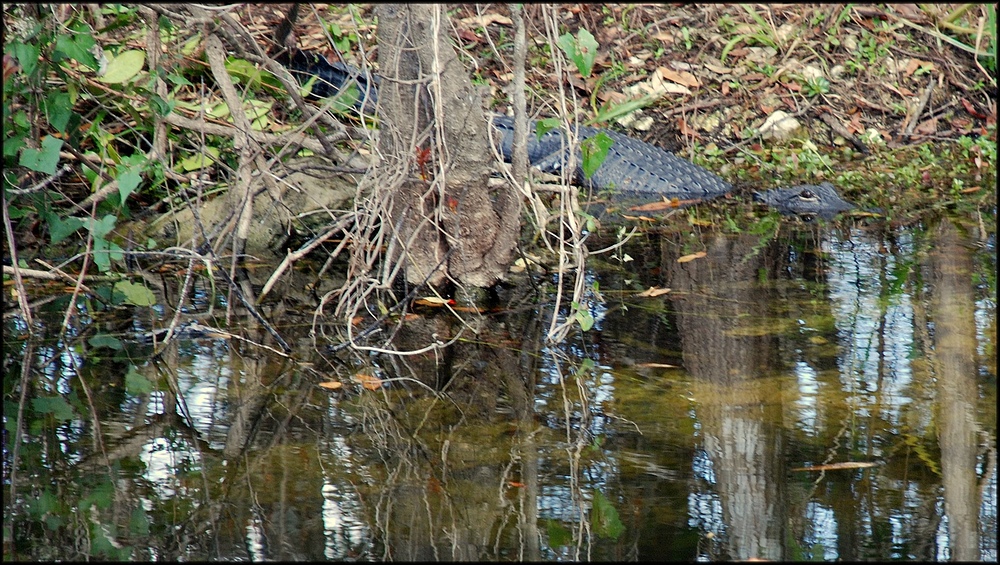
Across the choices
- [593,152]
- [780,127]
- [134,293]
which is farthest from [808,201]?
[134,293]

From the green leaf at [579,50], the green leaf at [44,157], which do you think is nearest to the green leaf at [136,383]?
the green leaf at [44,157]

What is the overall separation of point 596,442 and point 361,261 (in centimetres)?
124

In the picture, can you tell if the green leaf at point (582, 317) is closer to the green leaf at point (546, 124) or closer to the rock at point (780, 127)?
the green leaf at point (546, 124)

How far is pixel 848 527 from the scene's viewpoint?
211 cm

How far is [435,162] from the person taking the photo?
3.43 metres

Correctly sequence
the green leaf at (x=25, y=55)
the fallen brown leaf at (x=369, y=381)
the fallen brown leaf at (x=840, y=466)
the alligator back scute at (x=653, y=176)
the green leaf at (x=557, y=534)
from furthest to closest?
the alligator back scute at (x=653, y=176) < the green leaf at (x=25, y=55) < the fallen brown leaf at (x=369, y=381) < the fallen brown leaf at (x=840, y=466) < the green leaf at (x=557, y=534)

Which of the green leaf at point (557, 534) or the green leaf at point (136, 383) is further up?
the green leaf at point (136, 383)

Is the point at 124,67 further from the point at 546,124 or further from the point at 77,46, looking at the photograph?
the point at 546,124

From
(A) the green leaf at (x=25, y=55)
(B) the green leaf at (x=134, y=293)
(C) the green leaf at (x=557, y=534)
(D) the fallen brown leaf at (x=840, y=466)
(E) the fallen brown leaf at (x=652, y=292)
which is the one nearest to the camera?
(C) the green leaf at (x=557, y=534)

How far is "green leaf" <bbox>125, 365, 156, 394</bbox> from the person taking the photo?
2949 mm

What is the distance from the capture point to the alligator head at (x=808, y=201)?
5188 mm

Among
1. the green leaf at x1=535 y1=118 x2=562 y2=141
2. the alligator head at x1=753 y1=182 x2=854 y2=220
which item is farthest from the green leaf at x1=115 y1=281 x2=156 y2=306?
the alligator head at x1=753 y1=182 x2=854 y2=220

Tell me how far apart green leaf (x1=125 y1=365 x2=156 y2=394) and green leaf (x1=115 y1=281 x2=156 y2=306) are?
Answer: 2.00 feet

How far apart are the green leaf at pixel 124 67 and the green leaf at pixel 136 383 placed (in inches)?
61.9
